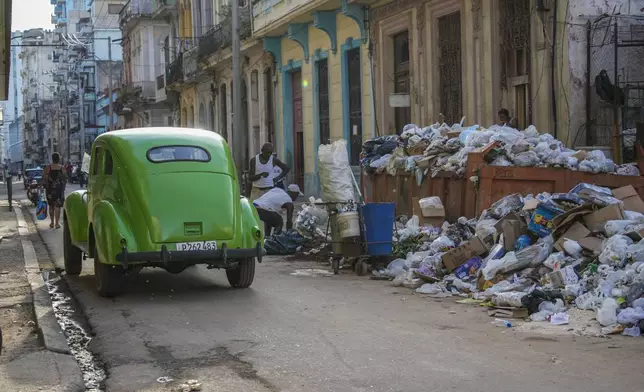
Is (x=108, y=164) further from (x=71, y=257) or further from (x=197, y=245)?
(x=71, y=257)

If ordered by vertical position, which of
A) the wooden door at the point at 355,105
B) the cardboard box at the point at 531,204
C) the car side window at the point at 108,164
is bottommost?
the cardboard box at the point at 531,204

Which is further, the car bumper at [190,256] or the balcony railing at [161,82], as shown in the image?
the balcony railing at [161,82]

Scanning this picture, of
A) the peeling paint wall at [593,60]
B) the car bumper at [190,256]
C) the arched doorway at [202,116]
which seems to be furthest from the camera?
the arched doorway at [202,116]

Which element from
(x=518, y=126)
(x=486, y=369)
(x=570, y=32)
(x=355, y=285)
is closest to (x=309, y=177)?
(x=518, y=126)

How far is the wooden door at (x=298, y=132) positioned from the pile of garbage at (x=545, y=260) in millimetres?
16239

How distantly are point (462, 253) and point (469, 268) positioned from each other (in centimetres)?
23

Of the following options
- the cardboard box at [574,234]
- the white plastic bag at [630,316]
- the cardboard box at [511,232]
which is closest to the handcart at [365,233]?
the cardboard box at [511,232]

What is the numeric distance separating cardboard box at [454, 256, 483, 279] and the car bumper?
2.28 metres

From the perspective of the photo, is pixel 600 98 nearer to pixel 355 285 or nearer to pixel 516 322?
pixel 355 285

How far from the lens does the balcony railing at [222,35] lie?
30281 millimetres

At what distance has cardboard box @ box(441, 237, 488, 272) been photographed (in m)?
11.2

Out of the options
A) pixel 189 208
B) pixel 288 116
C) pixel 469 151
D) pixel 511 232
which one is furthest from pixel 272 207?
pixel 288 116

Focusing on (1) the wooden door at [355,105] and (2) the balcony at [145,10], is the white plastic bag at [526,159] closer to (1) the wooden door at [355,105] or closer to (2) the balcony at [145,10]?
(1) the wooden door at [355,105]

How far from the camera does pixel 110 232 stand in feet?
33.0
